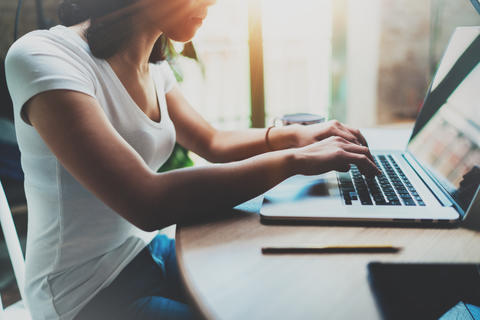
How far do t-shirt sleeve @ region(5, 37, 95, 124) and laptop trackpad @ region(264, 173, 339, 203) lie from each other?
364 millimetres

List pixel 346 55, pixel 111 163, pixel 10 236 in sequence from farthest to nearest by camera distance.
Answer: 1. pixel 346 55
2. pixel 10 236
3. pixel 111 163

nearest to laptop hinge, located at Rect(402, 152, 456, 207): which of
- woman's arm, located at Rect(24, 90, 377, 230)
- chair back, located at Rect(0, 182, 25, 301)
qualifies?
woman's arm, located at Rect(24, 90, 377, 230)

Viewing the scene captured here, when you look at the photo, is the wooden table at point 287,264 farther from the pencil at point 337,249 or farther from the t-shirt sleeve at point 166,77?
the t-shirt sleeve at point 166,77

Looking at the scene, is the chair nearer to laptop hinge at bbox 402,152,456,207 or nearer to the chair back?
the chair back

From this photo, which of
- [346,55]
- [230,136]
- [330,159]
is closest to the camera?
[330,159]

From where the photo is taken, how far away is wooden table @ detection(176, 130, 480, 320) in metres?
0.39

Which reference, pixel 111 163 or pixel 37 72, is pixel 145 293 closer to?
pixel 111 163

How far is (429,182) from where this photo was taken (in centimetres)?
71

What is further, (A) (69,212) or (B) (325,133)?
(B) (325,133)

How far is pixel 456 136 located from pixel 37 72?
78 centimetres

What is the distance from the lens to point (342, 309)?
380 millimetres

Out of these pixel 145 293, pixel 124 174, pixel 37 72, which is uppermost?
pixel 37 72

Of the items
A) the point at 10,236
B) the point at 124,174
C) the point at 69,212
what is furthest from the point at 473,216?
the point at 10,236

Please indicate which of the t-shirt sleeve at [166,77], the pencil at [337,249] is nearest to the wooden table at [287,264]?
the pencil at [337,249]
